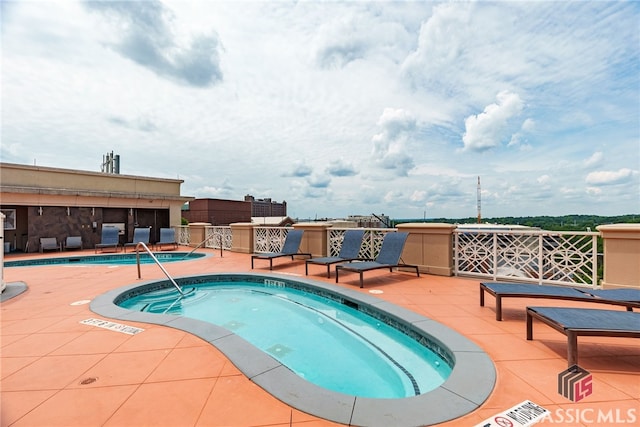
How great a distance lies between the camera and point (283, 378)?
8.07ft

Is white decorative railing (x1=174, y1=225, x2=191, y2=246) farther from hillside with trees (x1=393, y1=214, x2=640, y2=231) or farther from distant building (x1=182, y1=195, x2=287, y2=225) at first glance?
distant building (x1=182, y1=195, x2=287, y2=225)

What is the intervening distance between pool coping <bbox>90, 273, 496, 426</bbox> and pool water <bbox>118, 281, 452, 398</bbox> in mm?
303

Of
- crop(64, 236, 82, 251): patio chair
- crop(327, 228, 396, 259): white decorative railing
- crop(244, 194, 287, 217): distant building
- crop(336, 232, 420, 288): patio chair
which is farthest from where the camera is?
crop(244, 194, 287, 217): distant building

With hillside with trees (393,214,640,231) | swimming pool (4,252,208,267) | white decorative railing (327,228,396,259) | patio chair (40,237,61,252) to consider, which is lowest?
swimming pool (4,252,208,267)

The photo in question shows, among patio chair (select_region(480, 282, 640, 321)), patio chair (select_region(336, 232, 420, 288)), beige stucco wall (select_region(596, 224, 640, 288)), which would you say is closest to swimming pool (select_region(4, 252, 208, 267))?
patio chair (select_region(336, 232, 420, 288))

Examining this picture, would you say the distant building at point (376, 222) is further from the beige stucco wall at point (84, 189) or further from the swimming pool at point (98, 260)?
the beige stucco wall at point (84, 189)

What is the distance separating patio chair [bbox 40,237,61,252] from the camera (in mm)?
13484

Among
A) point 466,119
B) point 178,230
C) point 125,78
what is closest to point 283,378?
point 125,78

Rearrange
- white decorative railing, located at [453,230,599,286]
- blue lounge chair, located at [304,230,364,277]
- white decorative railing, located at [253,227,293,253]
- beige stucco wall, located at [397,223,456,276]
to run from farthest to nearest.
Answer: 1. white decorative railing, located at [253,227,293,253]
2. blue lounge chair, located at [304,230,364,277]
3. beige stucco wall, located at [397,223,456,276]
4. white decorative railing, located at [453,230,599,286]

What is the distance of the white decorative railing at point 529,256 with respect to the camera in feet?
17.7

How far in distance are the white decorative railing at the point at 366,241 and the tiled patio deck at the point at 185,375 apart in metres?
3.66

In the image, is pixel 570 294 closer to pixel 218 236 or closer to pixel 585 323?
pixel 585 323

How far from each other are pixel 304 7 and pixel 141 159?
14.4 meters

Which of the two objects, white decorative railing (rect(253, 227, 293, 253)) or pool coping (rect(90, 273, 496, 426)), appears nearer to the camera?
pool coping (rect(90, 273, 496, 426))
